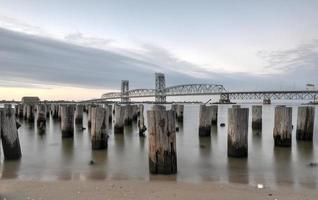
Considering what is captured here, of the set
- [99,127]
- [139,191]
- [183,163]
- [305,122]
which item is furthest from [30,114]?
[139,191]

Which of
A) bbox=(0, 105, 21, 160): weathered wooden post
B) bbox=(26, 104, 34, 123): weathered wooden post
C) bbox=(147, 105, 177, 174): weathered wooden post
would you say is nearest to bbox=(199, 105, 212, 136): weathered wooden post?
bbox=(0, 105, 21, 160): weathered wooden post

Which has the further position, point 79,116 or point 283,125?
point 79,116

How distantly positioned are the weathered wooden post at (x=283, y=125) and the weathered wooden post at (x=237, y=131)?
3.13 m

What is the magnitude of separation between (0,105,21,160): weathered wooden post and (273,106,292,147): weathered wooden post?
9260 mm

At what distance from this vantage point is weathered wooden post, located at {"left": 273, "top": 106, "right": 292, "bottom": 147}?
15555mm

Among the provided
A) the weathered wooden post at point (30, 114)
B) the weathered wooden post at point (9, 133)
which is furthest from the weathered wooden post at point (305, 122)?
the weathered wooden post at point (30, 114)

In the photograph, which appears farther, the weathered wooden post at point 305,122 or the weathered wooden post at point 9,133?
the weathered wooden post at point 305,122

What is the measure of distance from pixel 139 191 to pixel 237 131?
17.6ft

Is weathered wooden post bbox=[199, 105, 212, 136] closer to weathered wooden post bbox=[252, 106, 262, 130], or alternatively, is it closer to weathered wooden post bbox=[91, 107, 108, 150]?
weathered wooden post bbox=[252, 106, 262, 130]

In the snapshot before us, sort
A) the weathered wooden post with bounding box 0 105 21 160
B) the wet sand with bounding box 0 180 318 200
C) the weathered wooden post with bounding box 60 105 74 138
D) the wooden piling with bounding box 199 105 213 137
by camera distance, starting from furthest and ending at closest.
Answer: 1. the wooden piling with bounding box 199 105 213 137
2. the weathered wooden post with bounding box 60 105 74 138
3. the weathered wooden post with bounding box 0 105 21 160
4. the wet sand with bounding box 0 180 318 200

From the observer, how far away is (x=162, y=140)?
391 inches

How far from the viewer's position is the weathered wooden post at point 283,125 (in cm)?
1555

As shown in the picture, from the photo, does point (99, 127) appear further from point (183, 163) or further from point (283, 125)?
point (283, 125)

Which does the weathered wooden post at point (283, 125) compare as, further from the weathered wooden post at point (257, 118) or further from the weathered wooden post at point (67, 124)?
the weathered wooden post at point (67, 124)
